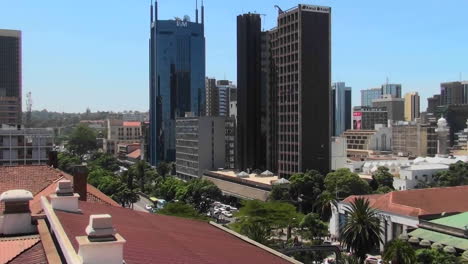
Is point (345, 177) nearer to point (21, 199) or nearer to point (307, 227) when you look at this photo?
point (307, 227)

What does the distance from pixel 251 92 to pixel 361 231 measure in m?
77.8

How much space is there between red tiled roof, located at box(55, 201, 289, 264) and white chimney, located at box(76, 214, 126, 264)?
118 cm

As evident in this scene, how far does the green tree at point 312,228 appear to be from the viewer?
2328 inches

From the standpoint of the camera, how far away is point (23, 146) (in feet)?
326

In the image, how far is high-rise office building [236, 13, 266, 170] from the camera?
11831 cm

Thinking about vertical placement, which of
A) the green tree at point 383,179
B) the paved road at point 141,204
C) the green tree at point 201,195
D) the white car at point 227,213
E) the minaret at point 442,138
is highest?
the minaret at point 442,138

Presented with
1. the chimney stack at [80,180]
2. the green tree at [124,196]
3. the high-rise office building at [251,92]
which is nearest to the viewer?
the chimney stack at [80,180]

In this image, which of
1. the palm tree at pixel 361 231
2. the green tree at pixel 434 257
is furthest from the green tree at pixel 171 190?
the green tree at pixel 434 257

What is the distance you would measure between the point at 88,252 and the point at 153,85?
181055mm

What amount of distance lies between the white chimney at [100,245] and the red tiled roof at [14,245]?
3488mm

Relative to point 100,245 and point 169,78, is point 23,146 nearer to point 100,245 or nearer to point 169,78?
point 169,78

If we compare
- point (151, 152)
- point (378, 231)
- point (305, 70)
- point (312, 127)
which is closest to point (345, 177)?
point (312, 127)

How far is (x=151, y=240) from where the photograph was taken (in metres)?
14.1

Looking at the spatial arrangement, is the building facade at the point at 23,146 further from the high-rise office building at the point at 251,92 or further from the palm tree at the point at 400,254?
the palm tree at the point at 400,254
